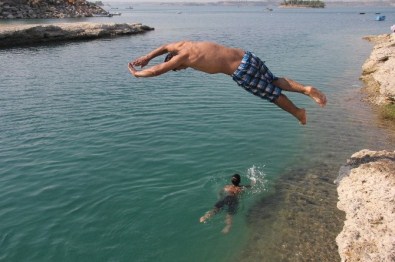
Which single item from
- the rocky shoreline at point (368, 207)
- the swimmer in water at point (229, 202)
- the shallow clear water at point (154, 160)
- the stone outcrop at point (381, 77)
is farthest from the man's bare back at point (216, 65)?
the stone outcrop at point (381, 77)

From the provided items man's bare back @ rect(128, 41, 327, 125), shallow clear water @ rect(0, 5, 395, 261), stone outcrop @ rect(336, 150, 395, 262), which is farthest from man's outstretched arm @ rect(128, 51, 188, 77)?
stone outcrop @ rect(336, 150, 395, 262)

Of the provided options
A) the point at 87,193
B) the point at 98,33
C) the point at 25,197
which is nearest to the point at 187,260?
the point at 87,193

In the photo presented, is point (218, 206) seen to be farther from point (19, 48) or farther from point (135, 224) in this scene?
point (19, 48)

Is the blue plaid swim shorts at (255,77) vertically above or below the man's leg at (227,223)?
above

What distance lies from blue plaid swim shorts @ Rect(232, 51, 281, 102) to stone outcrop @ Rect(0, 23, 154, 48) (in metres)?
46.4

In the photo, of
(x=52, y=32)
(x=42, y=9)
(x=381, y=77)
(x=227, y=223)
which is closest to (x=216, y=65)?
(x=227, y=223)

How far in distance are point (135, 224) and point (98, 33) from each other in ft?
173

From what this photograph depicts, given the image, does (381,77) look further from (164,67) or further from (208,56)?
(164,67)

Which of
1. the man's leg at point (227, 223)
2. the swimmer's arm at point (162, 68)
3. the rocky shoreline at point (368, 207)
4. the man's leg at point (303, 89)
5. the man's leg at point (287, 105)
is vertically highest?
the swimmer's arm at point (162, 68)

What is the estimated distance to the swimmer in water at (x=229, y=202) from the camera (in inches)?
403

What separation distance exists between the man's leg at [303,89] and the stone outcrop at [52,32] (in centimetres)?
4658

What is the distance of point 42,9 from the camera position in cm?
9306

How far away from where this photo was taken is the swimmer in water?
10234 mm

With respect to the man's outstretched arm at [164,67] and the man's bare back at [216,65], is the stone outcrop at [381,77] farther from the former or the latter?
the man's outstretched arm at [164,67]
